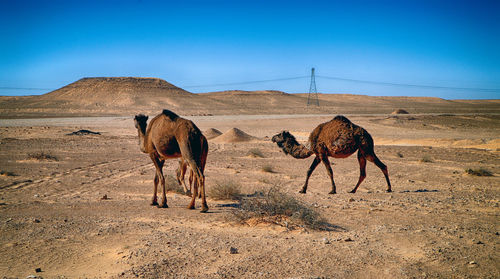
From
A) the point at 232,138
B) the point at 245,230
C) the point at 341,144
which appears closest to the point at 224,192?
the point at 245,230

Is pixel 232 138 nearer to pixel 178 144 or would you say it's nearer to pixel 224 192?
pixel 224 192

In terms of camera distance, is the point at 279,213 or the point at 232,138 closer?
the point at 279,213

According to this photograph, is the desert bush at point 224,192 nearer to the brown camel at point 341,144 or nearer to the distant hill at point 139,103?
the brown camel at point 341,144

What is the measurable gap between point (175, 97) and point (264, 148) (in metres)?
103

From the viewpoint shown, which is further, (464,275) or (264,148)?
(264,148)

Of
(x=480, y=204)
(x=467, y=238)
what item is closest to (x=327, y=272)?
(x=467, y=238)

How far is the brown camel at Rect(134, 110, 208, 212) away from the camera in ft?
28.9

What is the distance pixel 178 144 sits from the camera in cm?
916

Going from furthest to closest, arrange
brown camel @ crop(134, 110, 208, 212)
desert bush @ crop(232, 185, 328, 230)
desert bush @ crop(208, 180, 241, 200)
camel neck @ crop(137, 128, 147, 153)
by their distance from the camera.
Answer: desert bush @ crop(208, 180, 241, 200) < camel neck @ crop(137, 128, 147, 153) < brown camel @ crop(134, 110, 208, 212) < desert bush @ crop(232, 185, 328, 230)

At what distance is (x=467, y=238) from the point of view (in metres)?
6.55

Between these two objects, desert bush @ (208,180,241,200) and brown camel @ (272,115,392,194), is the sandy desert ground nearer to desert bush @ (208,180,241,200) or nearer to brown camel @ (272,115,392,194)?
desert bush @ (208,180,241,200)

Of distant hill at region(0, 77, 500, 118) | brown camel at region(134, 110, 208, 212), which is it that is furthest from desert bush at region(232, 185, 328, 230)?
distant hill at region(0, 77, 500, 118)

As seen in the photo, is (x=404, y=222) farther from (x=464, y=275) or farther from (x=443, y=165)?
(x=443, y=165)

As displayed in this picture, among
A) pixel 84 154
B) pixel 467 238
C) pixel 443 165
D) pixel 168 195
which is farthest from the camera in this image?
pixel 84 154
